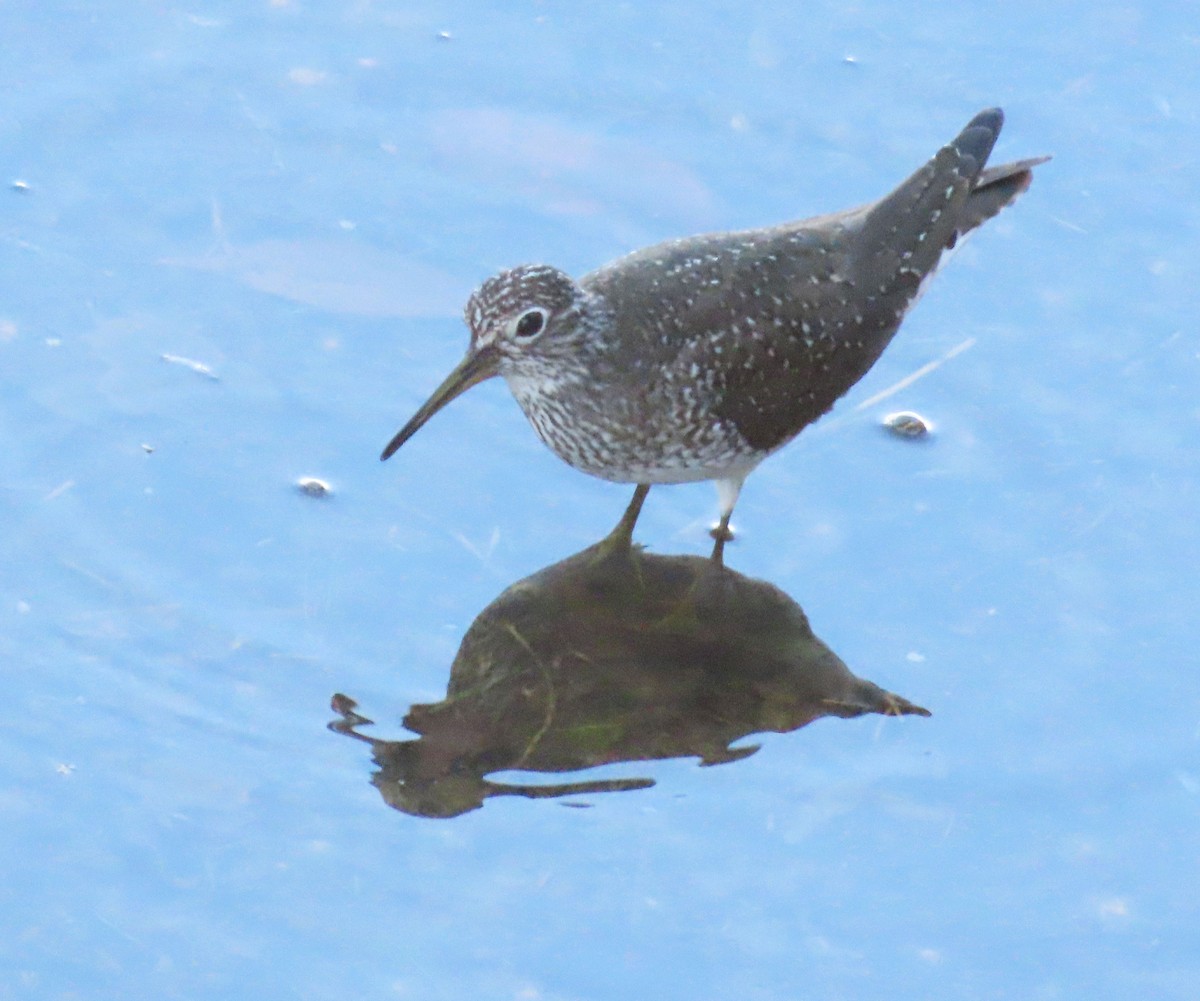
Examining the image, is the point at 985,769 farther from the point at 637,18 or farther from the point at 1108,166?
the point at 637,18

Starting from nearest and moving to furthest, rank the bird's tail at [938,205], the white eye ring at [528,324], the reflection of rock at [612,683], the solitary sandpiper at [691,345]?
the reflection of rock at [612,683] → the white eye ring at [528,324] → the solitary sandpiper at [691,345] → the bird's tail at [938,205]

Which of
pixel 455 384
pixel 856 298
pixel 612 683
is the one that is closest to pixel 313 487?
pixel 455 384

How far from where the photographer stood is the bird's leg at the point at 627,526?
7602 mm

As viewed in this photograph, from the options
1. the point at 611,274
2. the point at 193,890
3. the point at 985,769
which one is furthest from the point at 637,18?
the point at 193,890

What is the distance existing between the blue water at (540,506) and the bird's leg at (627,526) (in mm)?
60

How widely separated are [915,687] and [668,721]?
0.87 metres

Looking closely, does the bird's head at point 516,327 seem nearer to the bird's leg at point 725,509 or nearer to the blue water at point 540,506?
the blue water at point 540,506

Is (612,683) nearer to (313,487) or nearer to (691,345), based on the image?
(691,345)

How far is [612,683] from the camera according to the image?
709 cm

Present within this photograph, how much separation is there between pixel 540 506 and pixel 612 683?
91 centimetres

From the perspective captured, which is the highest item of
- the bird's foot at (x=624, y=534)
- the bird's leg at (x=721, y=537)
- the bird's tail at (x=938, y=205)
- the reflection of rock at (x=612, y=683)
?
the bird's tail at (x=938, y=205)

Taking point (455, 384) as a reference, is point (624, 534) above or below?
below

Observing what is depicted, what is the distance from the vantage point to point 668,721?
6.96 metres

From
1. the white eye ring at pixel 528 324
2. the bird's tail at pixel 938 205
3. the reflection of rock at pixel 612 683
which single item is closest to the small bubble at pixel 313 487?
the reflection of rock at pixel 612 683
